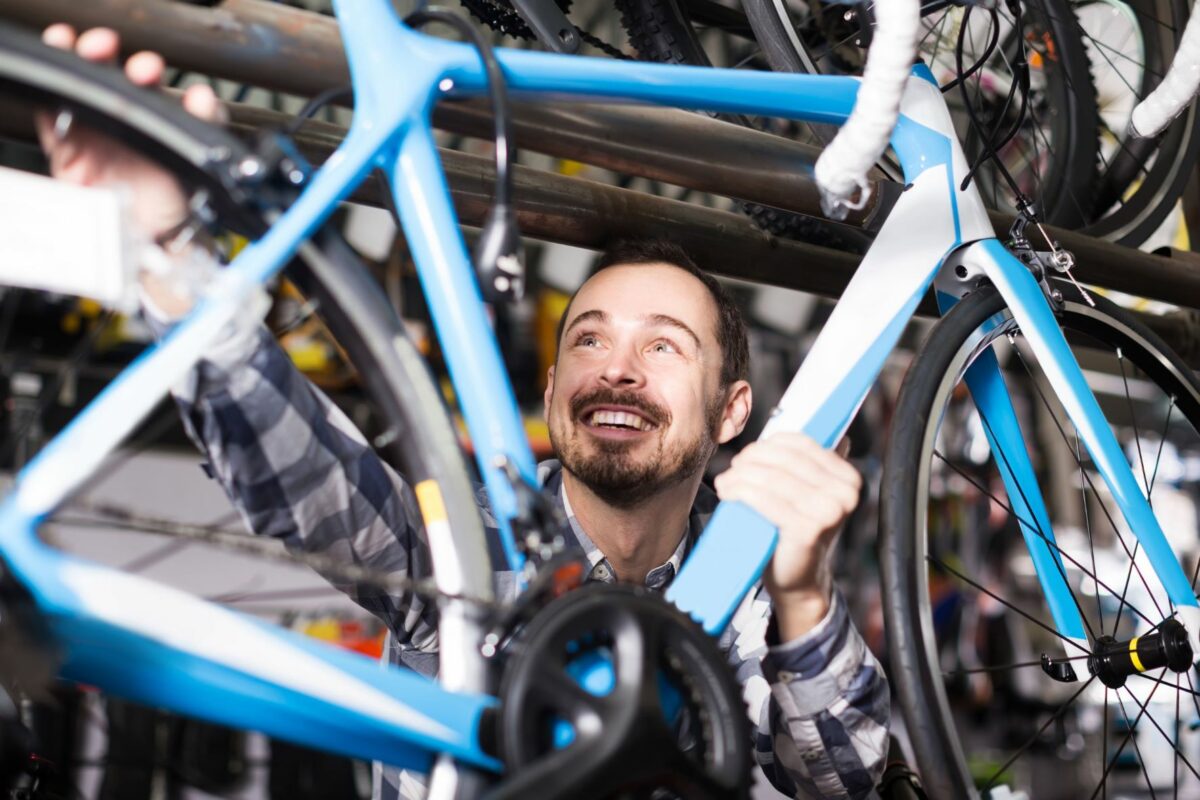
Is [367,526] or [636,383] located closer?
[367,526]

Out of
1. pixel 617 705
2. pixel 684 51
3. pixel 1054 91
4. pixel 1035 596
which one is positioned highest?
pixel 1035 596

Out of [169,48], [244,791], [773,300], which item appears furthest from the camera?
[773,300]

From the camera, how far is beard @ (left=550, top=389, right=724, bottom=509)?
43.2 inches

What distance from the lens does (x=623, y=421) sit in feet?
3.64

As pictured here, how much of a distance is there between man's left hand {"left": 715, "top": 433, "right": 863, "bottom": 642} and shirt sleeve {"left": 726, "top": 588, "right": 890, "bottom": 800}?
0.05 metres

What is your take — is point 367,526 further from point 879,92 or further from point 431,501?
point 879,92

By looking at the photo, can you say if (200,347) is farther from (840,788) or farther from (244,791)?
(244,791)

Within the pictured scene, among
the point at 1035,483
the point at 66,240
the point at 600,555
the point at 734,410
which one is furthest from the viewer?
the point at 734,410

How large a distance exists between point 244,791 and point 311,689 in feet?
6.07

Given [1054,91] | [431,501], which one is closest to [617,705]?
[431,501]

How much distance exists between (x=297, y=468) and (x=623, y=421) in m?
0.40

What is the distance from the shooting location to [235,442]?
0.74 meters

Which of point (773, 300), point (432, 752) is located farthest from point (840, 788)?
point (773, 300)

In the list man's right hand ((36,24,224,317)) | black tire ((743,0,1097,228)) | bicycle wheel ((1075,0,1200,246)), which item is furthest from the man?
bicycle wheel ((1075,0,1200,246))
